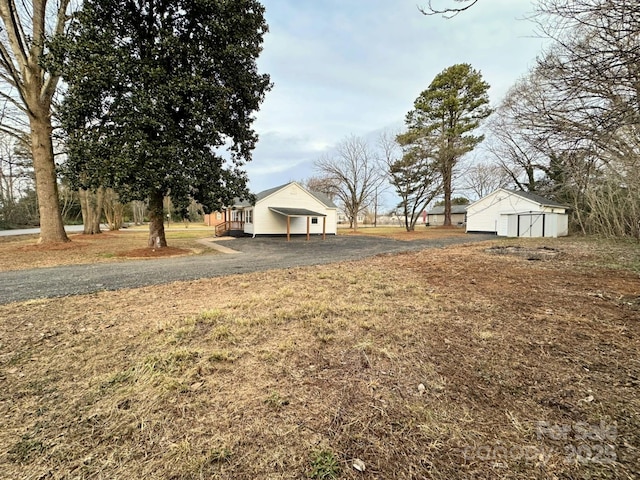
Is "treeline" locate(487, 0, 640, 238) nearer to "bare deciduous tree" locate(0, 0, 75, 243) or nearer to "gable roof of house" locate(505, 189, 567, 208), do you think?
"bare deciduous tree" locate(0, 0, 75, 243)

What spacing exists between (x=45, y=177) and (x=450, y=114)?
96.6 feet

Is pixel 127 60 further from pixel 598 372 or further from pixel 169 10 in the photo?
pixel 598 372

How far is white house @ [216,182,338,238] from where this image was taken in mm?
20297

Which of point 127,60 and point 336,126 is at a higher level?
point 336,126

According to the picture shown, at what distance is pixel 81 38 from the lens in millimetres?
8414

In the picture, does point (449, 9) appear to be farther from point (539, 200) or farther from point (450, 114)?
point (450, 114)

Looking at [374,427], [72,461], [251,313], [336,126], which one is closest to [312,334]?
[251,313]

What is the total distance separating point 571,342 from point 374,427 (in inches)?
100

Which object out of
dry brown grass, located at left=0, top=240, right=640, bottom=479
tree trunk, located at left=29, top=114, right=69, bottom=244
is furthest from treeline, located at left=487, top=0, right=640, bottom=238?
tree trunk, located at left=29, top=114, right=69, bottom=244

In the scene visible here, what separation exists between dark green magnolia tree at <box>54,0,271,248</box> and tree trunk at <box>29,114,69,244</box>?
251 cm

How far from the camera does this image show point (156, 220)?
427 inches

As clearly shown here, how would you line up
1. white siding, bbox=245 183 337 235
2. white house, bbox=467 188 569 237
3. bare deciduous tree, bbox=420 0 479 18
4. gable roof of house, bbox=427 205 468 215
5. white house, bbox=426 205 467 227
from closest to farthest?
bare deciduous tree, bbox=420 0 479 18 → white house, bbox=467 188 569 237 → white siding, bbox=245 183 337 235 → white house, bbox=426 205 467 227 → gable roof of house, bbox=427 205 468 215

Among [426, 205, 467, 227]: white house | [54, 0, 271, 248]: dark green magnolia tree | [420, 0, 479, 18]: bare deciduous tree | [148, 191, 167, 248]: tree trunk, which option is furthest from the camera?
[426, 205, 467, 227]: white house

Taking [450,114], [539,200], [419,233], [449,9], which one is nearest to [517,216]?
[539,200]
